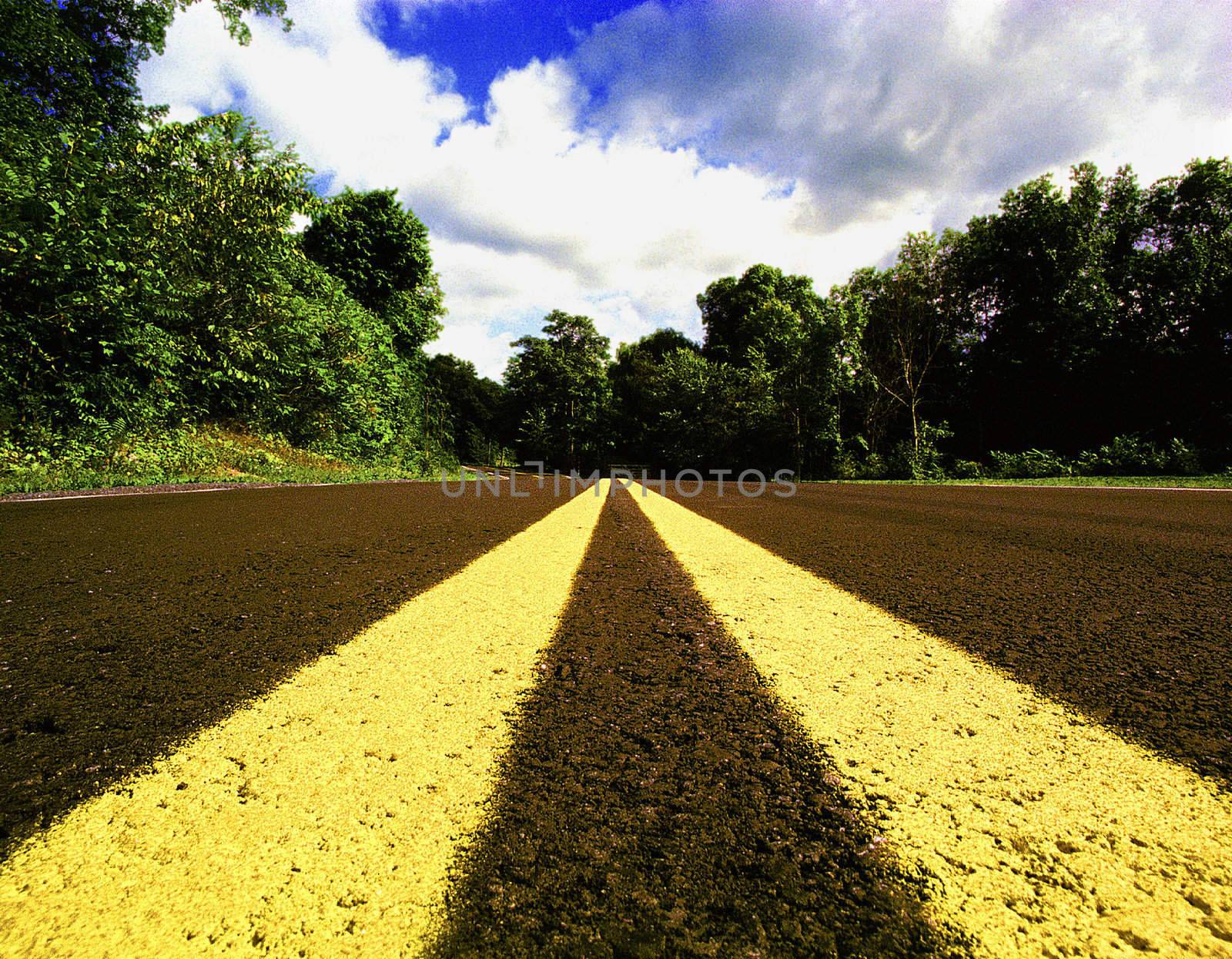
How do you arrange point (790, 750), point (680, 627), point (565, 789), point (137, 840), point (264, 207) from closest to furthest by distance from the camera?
point (137, 840) < point (565, 789) < point (790, 750) < point (680, 627) < point (264, 207)

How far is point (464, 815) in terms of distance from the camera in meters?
0.68

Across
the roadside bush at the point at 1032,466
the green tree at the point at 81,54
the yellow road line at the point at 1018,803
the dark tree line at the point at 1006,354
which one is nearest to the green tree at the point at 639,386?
the dark tree line at the point at 1006,354

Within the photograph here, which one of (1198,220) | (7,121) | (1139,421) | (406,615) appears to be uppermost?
(1198,220)

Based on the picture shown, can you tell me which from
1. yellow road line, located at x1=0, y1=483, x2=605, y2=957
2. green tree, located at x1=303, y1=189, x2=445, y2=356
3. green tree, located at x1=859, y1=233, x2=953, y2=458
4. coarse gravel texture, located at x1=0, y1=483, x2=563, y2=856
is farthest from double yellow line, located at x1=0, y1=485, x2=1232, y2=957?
green tree, located at x1=859, y1=233, x2=953, y2=458

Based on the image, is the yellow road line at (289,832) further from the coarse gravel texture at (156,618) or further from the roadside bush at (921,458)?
the roadside bush at (921,458)

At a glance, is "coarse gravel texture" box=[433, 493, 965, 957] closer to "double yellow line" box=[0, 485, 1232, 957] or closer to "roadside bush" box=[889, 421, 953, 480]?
"double yellow line" box=[0, 485, 1232, 957]

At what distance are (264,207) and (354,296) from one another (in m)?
6.27

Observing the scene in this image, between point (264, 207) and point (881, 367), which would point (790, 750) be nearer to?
point (264, 207)

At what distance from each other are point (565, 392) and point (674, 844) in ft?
112

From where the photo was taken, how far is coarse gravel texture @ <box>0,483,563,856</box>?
2.71ft

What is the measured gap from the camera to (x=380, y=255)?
17656mm

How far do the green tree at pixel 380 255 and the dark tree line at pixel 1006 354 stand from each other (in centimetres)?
1344

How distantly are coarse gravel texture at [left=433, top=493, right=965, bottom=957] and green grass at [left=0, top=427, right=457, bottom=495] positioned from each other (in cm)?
781

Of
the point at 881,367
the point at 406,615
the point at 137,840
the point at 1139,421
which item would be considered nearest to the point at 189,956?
the point at 137,840
